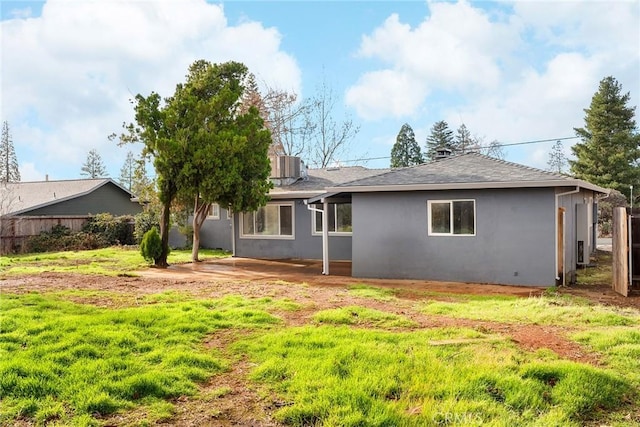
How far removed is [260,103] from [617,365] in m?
28.2

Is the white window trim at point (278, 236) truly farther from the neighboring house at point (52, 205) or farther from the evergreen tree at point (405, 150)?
the evergreen tree at point (405, 150)

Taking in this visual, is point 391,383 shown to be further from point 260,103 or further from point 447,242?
point 260,103

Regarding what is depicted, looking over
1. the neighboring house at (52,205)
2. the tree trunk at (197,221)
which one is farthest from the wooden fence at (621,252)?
the neighboring house at (52,205)

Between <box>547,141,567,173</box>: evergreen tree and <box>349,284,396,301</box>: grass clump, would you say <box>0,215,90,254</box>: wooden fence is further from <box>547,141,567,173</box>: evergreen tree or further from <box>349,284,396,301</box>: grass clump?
<box>547,141,567,173</box>: evergreen tree

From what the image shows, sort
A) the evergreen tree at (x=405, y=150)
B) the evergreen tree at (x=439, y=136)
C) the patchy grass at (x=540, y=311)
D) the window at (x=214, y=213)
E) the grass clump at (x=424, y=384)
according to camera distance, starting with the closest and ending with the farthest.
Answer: the grass clump at (x=424, y=384), the patchy grass at (x=540, y=311), the window at (x=214, y=213), the evergreen tree at (x=405, y=150), the evergreen tree at (x=439, y=136)

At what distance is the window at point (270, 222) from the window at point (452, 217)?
22.5 ft

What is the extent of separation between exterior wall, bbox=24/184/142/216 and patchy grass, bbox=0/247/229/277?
20.6 feet

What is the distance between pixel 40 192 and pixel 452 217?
24106mm

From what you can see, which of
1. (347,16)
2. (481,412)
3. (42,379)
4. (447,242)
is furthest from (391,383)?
(347,16)

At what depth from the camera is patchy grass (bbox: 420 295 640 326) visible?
7074mm

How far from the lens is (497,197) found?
446 inches

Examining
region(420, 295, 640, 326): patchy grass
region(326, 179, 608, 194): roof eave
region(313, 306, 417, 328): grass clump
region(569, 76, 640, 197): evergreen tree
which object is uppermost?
region(569, 76, 640, 197): evergreen tree

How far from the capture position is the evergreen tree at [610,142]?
33.3 metres

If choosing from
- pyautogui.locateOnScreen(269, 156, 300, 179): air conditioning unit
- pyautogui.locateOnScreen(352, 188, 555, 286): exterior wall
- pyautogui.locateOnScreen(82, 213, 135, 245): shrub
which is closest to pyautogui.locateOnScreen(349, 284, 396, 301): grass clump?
pyautogui.locateOnScreen(352, 188, 555, 286): exterior wall
